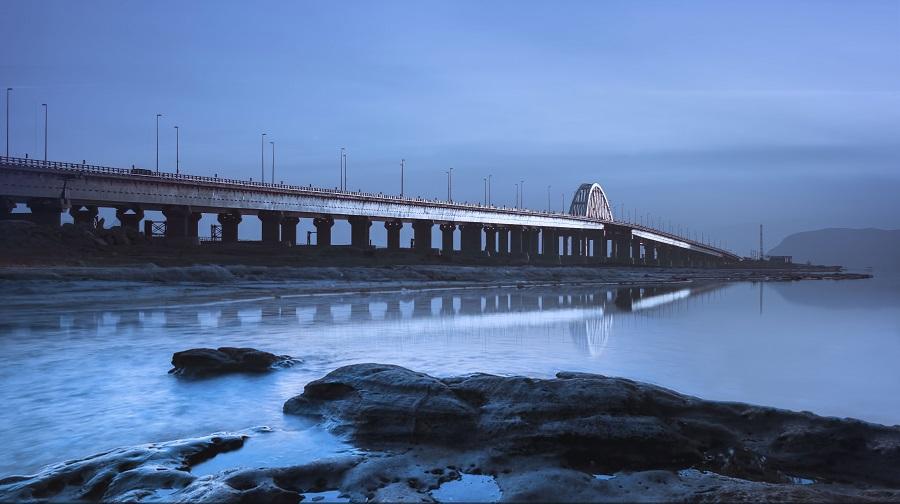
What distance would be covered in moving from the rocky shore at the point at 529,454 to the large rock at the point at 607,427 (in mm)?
18

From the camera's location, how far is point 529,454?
7.28 meters

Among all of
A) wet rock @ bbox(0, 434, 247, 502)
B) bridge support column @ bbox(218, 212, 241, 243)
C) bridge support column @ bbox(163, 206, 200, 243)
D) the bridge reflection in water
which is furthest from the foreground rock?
bridge support column @ bbox(218, 212, 241, 243)

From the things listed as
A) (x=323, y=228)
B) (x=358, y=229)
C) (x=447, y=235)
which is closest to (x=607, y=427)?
(x=323, y=228)

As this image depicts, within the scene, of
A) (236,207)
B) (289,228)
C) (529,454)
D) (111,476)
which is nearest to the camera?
(111,476)

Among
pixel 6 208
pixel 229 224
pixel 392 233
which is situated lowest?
pixel 6 208

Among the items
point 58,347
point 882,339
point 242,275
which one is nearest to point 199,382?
point 58,347

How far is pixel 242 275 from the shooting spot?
50188 millimetres

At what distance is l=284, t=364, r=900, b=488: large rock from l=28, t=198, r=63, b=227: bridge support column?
6312 centimetres

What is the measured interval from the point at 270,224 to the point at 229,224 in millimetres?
5485

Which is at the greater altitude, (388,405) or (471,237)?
(471,237)

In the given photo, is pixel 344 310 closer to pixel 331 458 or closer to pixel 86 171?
pixel 331 458

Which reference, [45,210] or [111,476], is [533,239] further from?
[111,476]

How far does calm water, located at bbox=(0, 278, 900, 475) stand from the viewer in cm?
887

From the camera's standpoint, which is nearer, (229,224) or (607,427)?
(607,427)
